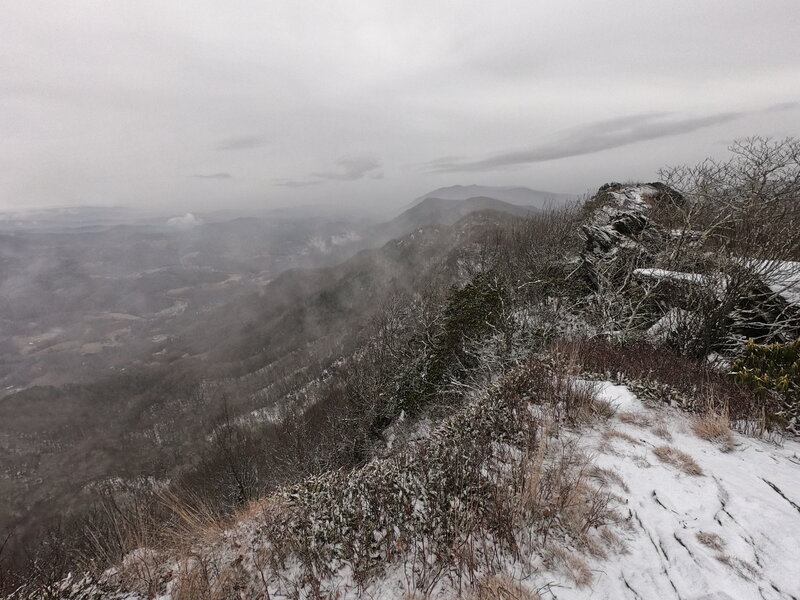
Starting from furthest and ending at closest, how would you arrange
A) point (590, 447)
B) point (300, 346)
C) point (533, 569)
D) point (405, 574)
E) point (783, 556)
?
point (300, 346) → point (590, 447) → point (405, 574) → point (533, 569) → point (783, 556)

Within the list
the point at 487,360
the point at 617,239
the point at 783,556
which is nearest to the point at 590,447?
the point at 783,556

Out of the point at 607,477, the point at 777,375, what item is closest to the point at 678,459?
the point at 607,477

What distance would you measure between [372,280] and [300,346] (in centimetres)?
4933

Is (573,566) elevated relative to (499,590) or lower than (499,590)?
lower

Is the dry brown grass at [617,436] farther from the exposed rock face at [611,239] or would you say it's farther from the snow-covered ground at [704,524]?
the exposed rock face at [611,239]

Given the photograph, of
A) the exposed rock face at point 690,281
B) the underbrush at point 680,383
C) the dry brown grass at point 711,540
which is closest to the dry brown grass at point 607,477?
the dry brown grass at point 711,540

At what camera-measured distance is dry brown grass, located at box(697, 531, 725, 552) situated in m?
3.68

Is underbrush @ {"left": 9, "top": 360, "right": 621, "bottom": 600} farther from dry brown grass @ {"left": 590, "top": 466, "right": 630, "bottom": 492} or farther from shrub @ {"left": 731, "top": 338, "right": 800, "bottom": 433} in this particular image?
shrub @ {"left": 731, "top": 338, "right": 800, "bottom": 433}

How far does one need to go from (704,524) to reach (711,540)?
23 centimetres

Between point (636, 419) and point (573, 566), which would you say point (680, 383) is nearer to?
point (636, 419)

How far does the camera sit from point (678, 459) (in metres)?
5.05

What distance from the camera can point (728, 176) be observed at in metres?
13.6

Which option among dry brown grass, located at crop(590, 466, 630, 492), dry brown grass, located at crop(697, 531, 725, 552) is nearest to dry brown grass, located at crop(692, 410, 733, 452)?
dry brown grass, located at crop(590, 466, 630, 492)

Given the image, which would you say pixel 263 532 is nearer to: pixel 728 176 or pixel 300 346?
pixel 728 176
